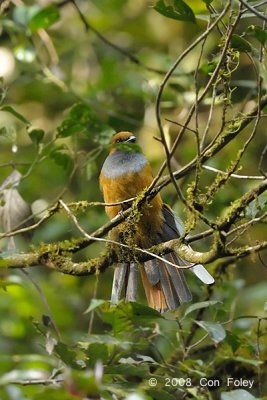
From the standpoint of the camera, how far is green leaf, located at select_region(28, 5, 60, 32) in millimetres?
4523

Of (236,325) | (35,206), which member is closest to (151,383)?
(236,325)

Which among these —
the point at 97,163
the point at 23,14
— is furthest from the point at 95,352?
the point at 23,14

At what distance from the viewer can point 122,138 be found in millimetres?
4570

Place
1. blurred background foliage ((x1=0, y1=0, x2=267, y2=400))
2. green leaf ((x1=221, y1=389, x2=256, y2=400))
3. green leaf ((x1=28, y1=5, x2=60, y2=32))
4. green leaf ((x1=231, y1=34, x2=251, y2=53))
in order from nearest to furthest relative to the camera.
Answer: green leaf ((x1=221, y1=389, x2=256, y2=400)), green leaf ((x1=231, y1=34, x2=251, y2=53)), blurred background foliage ((x1=0, y1=0, x2=267, y2=400)), green leaf ((x1=28, y1=5, x2=60, y2=32))

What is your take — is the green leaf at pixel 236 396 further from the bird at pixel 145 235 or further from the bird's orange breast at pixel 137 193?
the bird's orange breast at pixel 137 193

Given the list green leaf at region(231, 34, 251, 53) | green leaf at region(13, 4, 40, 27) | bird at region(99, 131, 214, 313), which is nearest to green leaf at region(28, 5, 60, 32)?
green leaf at region(13, 4, 40, 27)

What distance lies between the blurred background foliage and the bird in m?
0.14

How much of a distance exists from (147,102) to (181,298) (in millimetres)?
1941

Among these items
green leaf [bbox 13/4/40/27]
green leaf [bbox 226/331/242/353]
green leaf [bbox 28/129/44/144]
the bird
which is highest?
green leaf [bbox 13/4/40/27]

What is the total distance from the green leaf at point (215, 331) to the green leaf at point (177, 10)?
A: 118 centimetres

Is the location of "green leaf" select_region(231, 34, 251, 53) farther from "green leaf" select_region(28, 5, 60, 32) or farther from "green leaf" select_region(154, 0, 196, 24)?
"green leaf" select_region(28, 5, 60, 32)

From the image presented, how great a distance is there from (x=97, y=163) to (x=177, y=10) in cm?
197

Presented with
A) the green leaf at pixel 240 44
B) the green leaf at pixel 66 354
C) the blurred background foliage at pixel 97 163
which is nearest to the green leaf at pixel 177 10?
the blurred background foliage at pixel 97 163

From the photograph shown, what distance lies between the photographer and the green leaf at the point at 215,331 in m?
3.20
